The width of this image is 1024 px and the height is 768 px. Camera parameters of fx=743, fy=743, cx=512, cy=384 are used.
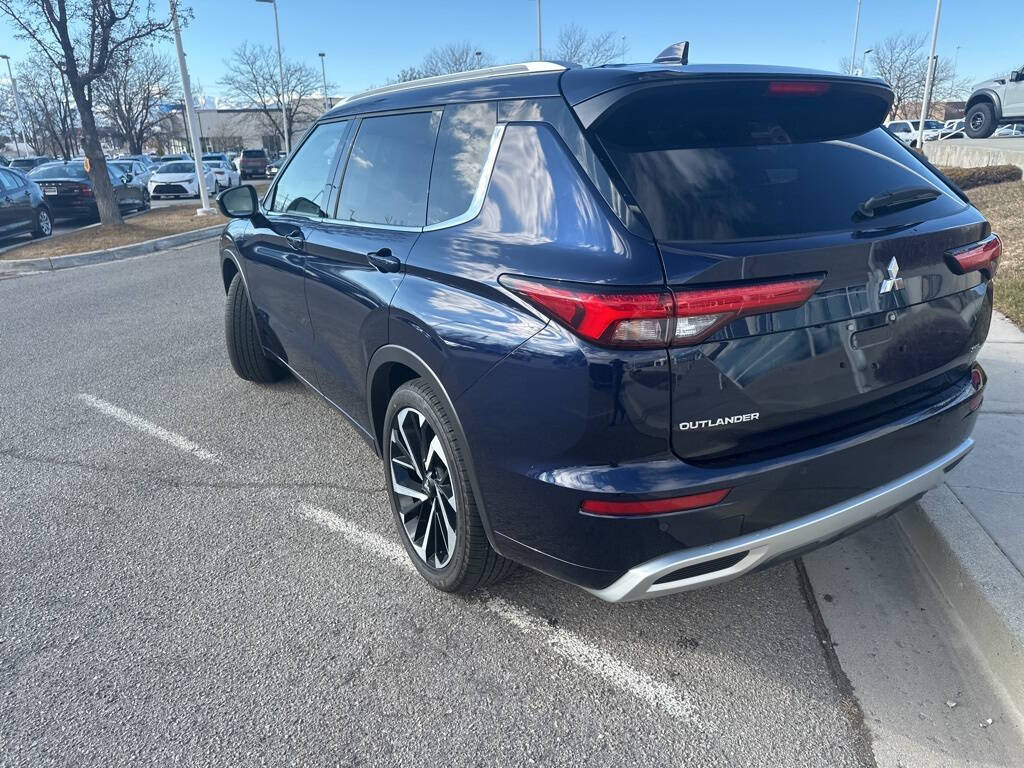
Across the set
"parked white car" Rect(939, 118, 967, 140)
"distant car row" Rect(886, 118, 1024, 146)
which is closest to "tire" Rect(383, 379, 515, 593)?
"distant car row" Rect(886, 118, 1024, 146)

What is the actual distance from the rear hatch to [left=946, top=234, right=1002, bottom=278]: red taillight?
3 centimetres

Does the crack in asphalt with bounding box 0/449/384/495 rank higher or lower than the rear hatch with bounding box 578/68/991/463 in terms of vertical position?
lower

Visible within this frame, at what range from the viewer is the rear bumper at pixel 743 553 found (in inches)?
83.3

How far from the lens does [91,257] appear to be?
40.0 ft

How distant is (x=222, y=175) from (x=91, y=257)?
19.2 m

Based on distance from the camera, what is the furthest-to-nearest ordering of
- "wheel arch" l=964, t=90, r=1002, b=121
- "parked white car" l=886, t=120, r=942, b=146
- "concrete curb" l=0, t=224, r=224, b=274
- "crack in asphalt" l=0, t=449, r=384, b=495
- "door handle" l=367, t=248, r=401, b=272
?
"parked white car" l=886, t=120, r=942, b=146
"wheel arch" l=964, t=90, r=1002, b=121
"concrete curb" l=0, t=224, r=224, b=274
"crack in asphalt" l=0, t=449, r=384, b=495
"door handle" l=367, t=248, r=401, b=272

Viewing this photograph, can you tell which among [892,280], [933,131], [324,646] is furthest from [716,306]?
[933,131]

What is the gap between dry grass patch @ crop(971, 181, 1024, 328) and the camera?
21.2 ft

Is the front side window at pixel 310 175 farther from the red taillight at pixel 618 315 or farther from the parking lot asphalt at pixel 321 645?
the red taillight at pixel 618 315

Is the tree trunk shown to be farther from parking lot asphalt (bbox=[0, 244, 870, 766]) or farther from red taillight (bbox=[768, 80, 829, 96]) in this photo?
red taillight (bbox=[768, 80, 829, 96])

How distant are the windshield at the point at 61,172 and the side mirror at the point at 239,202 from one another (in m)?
17.4

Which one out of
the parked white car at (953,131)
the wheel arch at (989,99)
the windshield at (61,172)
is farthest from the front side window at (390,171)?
the parked white car at (953,131)

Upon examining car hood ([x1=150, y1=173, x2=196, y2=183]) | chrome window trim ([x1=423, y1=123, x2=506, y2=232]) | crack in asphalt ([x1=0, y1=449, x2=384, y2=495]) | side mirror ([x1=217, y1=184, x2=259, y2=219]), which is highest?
chrome window trim ([x1=423, y1=123, x2=506, y2=232])

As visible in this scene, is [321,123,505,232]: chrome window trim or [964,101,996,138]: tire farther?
[964,101,996,138]: tire
